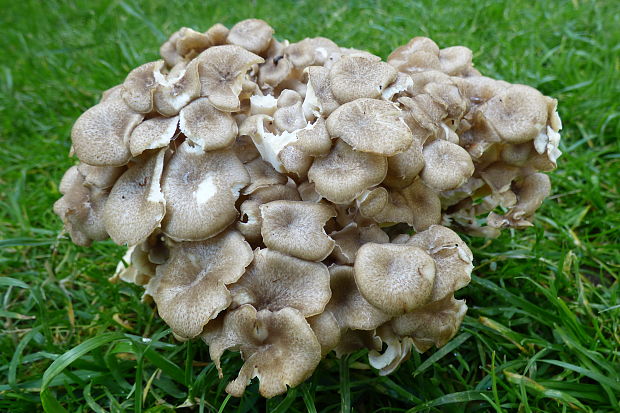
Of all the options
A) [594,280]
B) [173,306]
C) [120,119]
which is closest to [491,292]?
[594,280]

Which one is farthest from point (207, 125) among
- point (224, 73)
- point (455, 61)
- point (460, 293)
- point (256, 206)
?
point (460, 293)

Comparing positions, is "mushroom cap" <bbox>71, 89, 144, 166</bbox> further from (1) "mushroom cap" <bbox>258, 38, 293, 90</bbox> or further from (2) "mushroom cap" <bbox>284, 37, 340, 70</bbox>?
(2) "mushroom cap" <bbox>284, 37, 340, 70</bbox>

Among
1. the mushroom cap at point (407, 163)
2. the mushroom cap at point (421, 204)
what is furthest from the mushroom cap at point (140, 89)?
the mushroom cap at point (421, 204)

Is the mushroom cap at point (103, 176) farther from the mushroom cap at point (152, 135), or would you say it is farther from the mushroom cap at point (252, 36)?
the mushroom cap at point (252, 36)

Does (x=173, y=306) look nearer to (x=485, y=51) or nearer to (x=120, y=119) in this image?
(x=120, y=119)

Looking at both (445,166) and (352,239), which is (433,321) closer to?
(352,239)

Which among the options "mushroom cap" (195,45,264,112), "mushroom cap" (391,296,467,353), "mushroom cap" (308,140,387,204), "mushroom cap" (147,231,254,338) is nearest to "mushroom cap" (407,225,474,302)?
"mushroom cap" (391,296,467,353)
